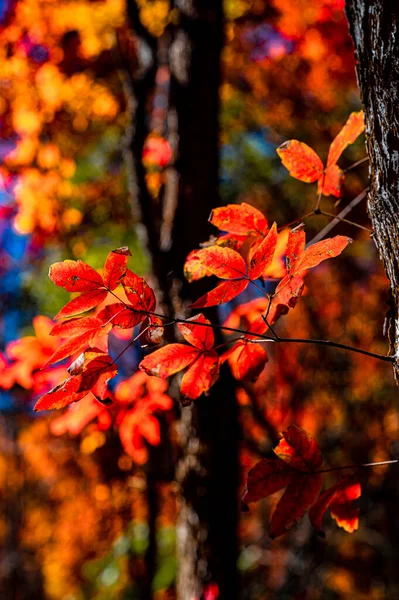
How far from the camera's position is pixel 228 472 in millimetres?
2184

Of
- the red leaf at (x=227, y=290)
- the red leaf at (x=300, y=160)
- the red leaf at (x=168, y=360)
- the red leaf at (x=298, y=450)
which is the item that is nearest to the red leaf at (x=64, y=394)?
the red leaf at (x=168, y=360)

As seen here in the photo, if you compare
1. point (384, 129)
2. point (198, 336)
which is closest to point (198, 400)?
point (198, 336)

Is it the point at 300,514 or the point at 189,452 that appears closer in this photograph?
the point at 300,514

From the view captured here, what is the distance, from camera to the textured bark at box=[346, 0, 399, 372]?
892 mm

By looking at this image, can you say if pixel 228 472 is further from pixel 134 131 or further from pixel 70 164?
pixel 70 164

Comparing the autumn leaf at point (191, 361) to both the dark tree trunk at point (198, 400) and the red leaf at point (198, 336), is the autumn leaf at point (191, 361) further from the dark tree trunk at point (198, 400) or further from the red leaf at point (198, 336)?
the dark tree trunk at point (198, 400)

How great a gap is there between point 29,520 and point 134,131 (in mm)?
11205

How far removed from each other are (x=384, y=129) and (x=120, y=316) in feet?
1.93

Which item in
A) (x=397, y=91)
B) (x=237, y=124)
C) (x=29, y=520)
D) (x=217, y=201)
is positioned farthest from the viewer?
(x=29, y=520)

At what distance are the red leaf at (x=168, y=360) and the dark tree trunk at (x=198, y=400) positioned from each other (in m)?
1.08

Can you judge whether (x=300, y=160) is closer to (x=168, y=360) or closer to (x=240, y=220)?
(x=240, y=220)

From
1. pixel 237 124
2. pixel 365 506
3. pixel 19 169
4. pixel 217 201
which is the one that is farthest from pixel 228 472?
pixel 237 124

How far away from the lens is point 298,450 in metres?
0.97

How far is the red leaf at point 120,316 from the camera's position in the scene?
0.92 metres
